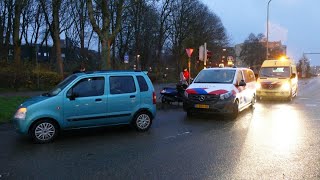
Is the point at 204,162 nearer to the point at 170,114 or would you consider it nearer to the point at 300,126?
the point at 300,126

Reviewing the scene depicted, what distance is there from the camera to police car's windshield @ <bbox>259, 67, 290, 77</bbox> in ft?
69.3

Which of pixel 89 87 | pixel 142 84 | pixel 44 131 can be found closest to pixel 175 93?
pixel 142 84

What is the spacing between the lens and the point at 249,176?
599 cm

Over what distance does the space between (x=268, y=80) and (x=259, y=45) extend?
83.0 meters

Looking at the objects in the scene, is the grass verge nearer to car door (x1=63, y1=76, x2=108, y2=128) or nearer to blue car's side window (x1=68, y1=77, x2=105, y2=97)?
car door (x1=63, y1=76, x2=108, y2=128)

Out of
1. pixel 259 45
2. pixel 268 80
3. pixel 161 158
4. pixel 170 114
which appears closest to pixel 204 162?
pixel 161 158

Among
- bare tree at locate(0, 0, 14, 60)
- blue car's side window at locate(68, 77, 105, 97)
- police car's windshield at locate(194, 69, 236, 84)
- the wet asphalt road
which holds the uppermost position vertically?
bare tree at locate(0, 0, 14, 60)

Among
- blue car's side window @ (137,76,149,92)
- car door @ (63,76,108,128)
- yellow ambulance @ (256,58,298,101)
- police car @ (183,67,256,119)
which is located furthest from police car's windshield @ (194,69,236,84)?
yellow ambulance @ (256,58,298,101)

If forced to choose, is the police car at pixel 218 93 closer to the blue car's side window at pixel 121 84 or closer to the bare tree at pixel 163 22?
the blue car's side window at pixel 121 84

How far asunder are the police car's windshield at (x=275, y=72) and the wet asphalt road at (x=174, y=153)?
9889mm

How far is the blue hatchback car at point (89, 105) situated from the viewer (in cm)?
852

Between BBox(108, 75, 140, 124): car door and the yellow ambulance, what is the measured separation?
12003 mm

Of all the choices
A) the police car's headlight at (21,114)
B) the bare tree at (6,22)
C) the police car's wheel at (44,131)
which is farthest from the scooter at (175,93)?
the bare tree at (6,22)

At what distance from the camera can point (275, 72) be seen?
21.3 meters
